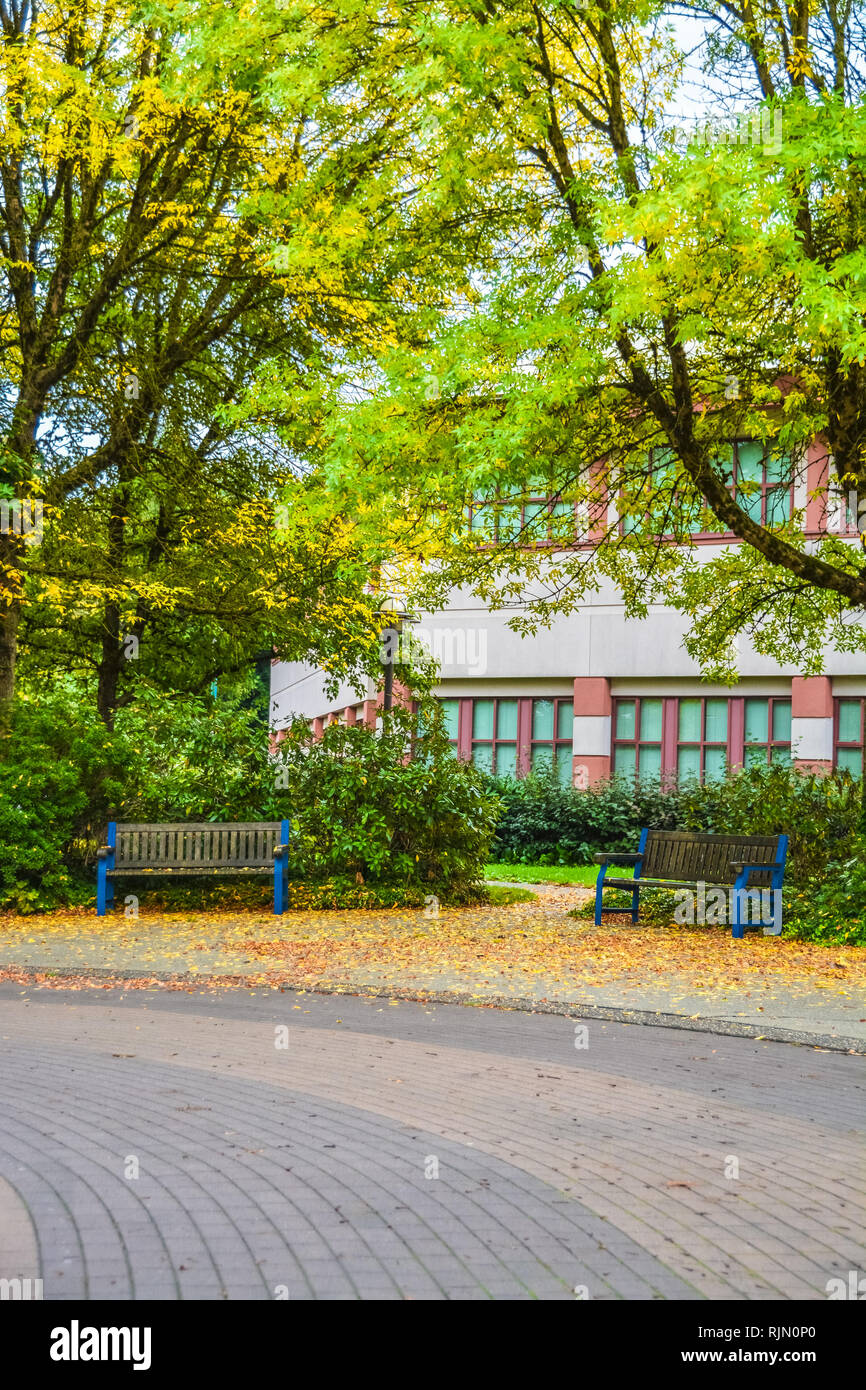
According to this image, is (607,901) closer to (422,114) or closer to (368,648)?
(368,648)

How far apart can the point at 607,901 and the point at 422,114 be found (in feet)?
30.3

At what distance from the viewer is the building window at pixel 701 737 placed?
85.5ft

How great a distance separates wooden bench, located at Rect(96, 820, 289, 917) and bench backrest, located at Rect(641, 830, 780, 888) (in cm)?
416

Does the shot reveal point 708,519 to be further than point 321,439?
Yes

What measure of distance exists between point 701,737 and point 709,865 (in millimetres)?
12227

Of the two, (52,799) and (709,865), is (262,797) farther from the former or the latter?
(709,865)

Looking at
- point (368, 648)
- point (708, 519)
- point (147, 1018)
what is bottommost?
point (147, 1018)

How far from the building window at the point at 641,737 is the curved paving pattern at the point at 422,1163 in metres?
18.6

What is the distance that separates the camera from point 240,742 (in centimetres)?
1641

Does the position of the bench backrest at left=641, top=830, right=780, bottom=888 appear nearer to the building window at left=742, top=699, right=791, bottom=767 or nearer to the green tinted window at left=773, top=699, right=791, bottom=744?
the building window at left=742, top=699, right=791, bottom=767

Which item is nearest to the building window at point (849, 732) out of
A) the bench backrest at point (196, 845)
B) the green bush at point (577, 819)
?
the green bush at point (577, 819)

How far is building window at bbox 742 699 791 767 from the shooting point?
25406 millimetres

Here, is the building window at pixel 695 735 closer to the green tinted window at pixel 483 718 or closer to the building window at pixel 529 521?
the green tinted window at pixel 483 718
